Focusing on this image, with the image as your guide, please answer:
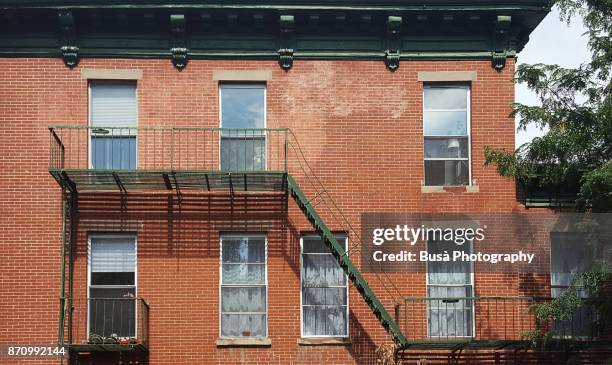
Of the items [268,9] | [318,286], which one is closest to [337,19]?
[268,9]

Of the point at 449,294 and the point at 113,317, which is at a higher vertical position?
the point at 449,294

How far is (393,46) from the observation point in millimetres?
18312

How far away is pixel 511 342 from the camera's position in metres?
16.6

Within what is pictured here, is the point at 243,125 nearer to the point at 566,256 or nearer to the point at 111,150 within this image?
the point at 111,150

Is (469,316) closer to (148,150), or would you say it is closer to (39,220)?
(148,150)

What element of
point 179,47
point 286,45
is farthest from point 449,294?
point 179,47

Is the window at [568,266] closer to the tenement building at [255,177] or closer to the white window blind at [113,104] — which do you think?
the tenement building at [255,177]

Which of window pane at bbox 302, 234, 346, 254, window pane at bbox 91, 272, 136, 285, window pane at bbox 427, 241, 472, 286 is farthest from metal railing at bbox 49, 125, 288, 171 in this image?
window pane at bbox 427, 241, 472, 286

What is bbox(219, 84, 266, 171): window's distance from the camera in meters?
18.1

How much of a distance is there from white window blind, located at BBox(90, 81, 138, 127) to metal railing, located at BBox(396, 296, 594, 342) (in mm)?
6544

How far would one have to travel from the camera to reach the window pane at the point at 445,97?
1847 cm

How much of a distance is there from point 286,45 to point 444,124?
11.6ft

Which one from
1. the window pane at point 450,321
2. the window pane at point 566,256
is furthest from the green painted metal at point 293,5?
the window pane at point 450,321

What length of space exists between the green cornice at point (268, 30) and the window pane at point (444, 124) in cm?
115
